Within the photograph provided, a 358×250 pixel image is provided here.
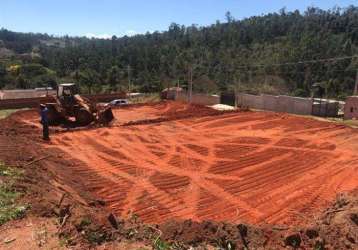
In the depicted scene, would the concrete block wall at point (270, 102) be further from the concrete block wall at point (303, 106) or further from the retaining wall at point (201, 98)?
the retaining wall at point (201, 98)

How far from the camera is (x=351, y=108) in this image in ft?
92.9

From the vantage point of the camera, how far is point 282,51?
72.8 metres

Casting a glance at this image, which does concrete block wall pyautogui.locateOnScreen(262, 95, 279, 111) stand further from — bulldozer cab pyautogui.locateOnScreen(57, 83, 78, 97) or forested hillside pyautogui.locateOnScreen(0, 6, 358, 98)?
bulldozer cab pyautogui.locateOnScreen(57, 83, 78, 97)

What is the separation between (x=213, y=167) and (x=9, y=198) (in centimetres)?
838

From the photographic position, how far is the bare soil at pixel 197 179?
27.3ft

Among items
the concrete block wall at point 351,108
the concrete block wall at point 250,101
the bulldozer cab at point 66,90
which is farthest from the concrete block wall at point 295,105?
the bulldozer cab at point 66,90

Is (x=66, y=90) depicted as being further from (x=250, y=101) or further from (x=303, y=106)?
(x=250, y=101)

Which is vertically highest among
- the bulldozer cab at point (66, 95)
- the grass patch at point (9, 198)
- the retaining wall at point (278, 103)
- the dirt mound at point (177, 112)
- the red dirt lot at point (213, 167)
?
the bulldozer cab at point (66, 95)

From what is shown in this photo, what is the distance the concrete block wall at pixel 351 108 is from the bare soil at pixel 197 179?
374 centimetres

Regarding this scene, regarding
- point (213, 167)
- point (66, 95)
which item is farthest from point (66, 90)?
point (213, 167)

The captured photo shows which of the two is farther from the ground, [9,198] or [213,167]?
[9,198]

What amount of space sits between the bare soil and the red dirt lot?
0.04 metres

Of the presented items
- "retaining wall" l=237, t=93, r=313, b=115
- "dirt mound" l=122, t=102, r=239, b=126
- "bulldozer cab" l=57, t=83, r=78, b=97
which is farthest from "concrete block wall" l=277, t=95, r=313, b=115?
"bulldozer cab" l=57, t=83, r=78, b=97

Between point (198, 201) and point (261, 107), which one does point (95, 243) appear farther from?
point (261, 107)
